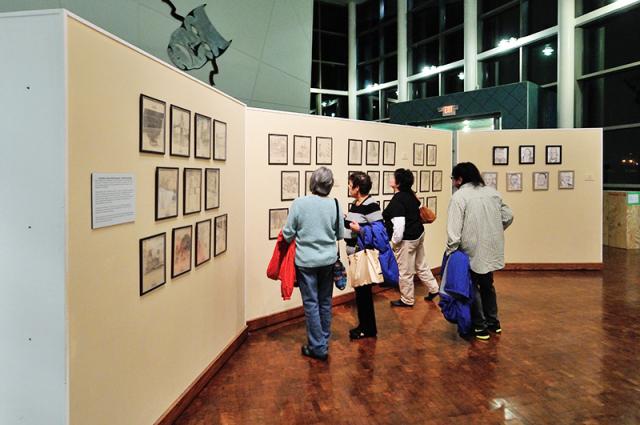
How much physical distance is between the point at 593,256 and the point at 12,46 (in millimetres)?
9306

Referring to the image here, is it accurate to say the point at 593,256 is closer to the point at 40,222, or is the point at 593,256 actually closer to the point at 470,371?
the point at 470,371

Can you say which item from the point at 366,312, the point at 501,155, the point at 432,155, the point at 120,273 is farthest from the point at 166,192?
the point at 501,155

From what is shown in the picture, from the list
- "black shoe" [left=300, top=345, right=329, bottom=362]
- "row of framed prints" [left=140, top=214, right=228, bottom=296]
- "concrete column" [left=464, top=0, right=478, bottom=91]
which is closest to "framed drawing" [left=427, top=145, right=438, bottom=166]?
"black shoe" [left=300, top=345, right=329, bottom=362]

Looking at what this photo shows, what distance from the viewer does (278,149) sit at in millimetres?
5418

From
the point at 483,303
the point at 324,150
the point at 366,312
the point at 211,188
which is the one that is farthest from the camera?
the point at 324,150

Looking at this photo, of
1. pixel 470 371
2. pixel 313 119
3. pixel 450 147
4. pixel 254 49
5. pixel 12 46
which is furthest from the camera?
pixel 450 147

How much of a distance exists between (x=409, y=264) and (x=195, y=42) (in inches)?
170

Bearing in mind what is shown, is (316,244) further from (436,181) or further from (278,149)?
(436,181)

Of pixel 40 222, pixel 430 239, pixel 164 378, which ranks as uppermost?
pixel 40 222

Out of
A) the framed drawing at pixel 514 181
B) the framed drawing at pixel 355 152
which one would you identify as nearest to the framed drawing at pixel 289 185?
the framed drawing at pixel 355 152

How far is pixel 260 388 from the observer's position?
3783 mm

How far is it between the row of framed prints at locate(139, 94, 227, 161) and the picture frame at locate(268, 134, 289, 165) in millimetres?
1094

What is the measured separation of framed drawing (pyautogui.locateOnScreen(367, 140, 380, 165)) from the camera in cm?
676

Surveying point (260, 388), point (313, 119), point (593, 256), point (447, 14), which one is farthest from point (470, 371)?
point (447, 14)
